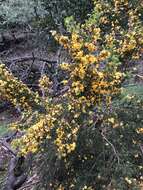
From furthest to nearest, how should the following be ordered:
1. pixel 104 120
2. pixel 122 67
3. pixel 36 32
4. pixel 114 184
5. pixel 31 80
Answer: pixel 36 32, pixel 31 80, pixel 122 67, pixel 104 120, pixel 114 184

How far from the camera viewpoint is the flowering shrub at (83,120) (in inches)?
207

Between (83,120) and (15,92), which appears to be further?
(15,92)

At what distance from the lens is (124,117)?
224 inches

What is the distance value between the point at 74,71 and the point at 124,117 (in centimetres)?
88

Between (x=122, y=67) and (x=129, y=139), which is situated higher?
(x=122, y=67)

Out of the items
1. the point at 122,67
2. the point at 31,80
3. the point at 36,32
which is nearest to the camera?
the point at 122,67

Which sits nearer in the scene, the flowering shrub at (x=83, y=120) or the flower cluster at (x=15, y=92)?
the flowering shrub at (x=83, y=120)

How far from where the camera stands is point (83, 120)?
550cm

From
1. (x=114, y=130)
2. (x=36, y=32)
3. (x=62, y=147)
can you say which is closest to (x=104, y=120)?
(x=114, y=130)

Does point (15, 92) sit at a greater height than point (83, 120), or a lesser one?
greater

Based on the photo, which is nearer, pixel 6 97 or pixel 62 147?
pixel 62 147

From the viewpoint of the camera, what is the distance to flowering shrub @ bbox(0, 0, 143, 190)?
5.27 metres

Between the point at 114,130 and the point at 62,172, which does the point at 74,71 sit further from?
the point at 62,172

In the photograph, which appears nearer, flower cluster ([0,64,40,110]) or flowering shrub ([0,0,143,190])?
flowering shrub ([0,0,143,190])
